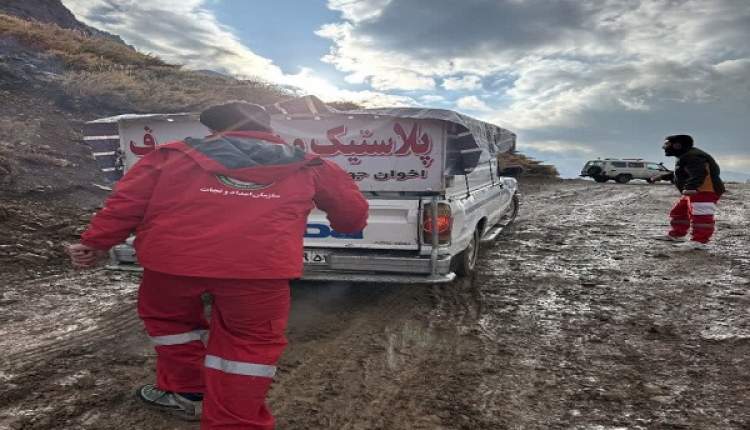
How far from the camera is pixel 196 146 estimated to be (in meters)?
2.30

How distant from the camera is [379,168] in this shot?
491cm

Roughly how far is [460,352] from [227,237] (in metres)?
2.38

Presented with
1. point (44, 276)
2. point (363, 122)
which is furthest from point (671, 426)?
point (44, 276)

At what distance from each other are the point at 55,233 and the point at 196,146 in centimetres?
578

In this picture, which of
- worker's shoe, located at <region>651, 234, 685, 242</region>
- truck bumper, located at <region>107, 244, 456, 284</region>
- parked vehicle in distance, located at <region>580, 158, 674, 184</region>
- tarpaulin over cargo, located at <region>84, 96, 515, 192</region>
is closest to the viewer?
truck bumper, located at <region>107, 244, 456, 284</region>

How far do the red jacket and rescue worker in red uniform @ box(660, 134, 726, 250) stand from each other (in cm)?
756

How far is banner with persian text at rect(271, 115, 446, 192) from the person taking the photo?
4.75 metres

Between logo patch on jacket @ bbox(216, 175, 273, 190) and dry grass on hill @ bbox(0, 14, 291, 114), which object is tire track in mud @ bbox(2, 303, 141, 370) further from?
dry grass on hill @ bbox(0, 14, 291, 114)

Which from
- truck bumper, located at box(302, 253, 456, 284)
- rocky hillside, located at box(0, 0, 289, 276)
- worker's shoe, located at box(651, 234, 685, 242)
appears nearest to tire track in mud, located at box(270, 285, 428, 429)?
truck bumper, located at box(302, 253, 456, 284)

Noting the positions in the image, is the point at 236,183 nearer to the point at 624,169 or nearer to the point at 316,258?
the point at 316,258

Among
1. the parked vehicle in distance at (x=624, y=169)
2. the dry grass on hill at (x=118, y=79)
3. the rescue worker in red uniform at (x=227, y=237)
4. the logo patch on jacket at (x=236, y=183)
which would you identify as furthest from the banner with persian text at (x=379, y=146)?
the parked vehicle in distance at (x=624, y=169)

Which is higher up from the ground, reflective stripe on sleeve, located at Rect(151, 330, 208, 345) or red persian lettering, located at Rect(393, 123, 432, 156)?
red persian lettering, located at Rect(393, 123, 432, 156)

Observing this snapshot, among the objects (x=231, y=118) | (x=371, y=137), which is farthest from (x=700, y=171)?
(x=231, y=118)

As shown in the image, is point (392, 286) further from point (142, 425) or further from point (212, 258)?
point (212, 258)
